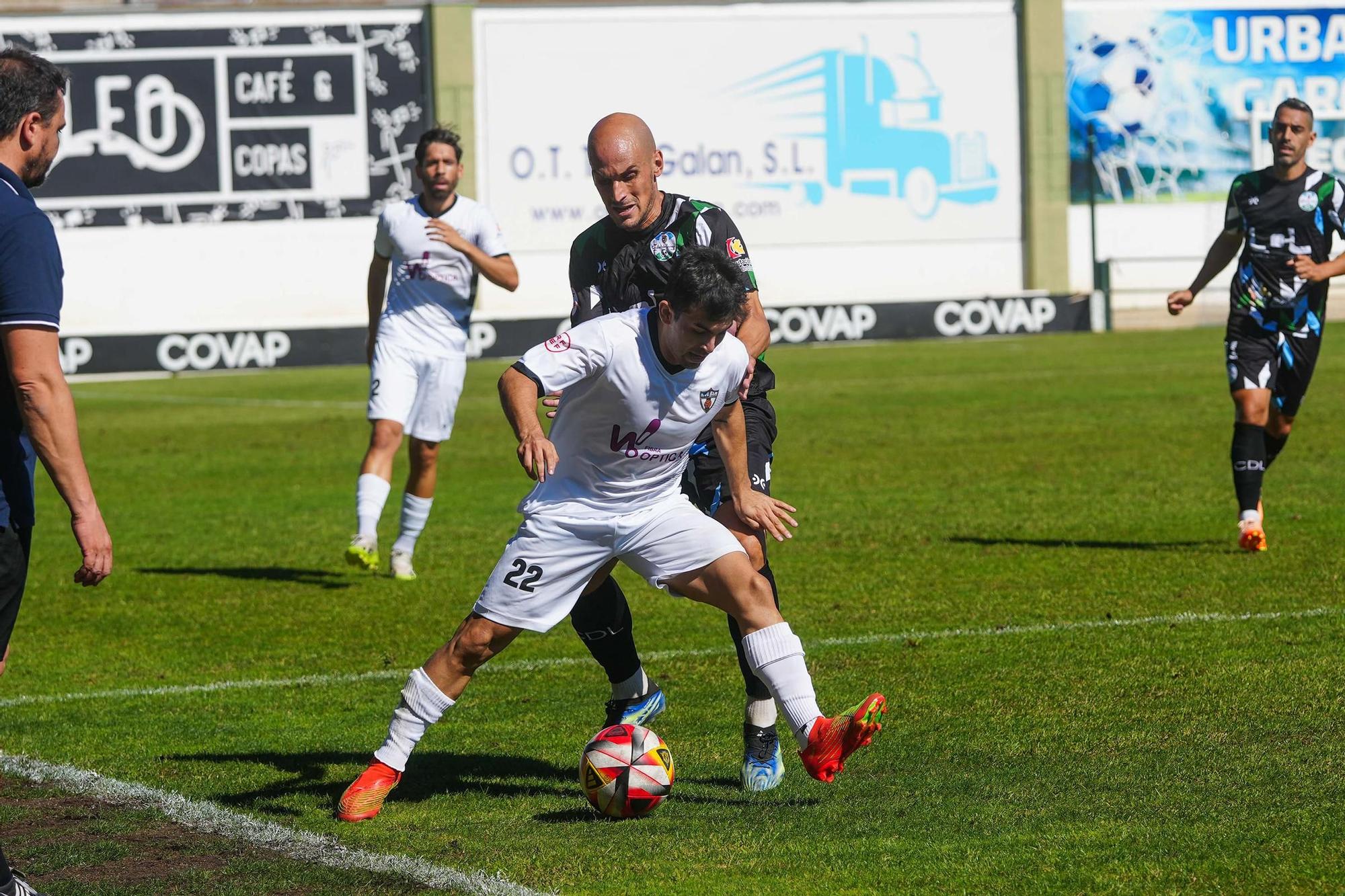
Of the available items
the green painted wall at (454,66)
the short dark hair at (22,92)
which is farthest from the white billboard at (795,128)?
the short dark hair at (22,92)

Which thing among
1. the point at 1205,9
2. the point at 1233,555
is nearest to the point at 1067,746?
the point at 1233,555

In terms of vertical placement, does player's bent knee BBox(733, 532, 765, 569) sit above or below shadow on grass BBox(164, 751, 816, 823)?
above

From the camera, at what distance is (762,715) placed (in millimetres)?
5680

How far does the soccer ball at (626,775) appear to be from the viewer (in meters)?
5.25

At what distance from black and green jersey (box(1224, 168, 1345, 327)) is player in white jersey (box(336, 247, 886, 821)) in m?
5.53

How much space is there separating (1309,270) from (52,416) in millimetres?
7368

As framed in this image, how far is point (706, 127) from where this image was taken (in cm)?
3956

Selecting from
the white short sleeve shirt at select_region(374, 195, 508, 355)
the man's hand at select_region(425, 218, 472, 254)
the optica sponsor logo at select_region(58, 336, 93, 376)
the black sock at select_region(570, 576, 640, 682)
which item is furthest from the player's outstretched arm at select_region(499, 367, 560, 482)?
the optica sponsor logo at select_region(58, 336, 93, 376)

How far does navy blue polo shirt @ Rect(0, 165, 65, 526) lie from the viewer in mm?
4168

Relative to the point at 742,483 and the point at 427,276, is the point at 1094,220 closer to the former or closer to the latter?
the point at 427,276

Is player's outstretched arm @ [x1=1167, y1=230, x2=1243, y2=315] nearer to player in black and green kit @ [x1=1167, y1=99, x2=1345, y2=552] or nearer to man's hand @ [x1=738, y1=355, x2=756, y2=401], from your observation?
player in black and green kit @ [x1=1167, y1=99, x2=1345, y2=552]

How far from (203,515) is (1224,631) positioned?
8.22 metres

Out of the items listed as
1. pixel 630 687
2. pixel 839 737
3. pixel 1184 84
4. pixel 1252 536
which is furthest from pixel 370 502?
pixel 1184 84

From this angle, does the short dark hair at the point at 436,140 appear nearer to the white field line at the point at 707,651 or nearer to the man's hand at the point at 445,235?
the man's hand at the point at 445,235
